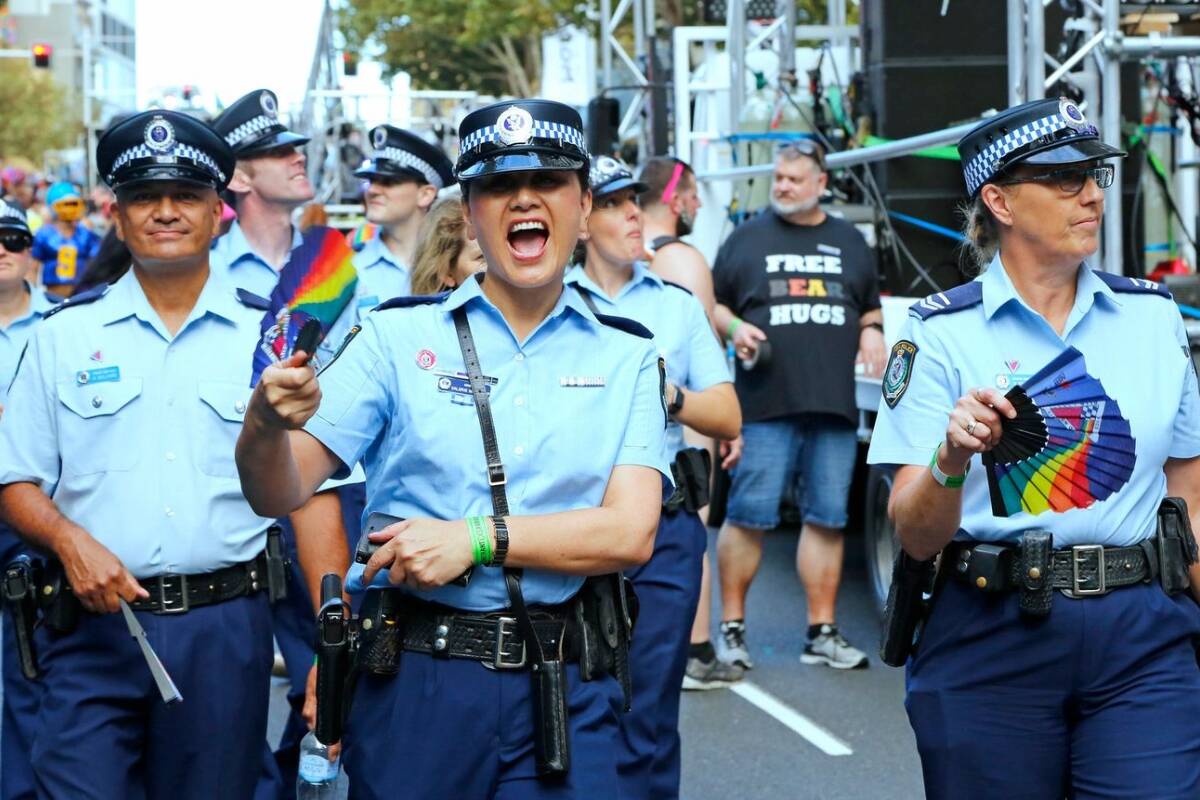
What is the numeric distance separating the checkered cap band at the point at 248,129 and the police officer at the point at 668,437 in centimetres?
157

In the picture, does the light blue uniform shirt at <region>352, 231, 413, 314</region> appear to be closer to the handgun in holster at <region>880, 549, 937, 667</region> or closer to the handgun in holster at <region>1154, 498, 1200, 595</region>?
the handgun in holster at <region>880, 549, 937, 667</region>

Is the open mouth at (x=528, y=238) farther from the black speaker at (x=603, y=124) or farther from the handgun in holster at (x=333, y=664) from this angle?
the black speaker at (x=603, y=124)

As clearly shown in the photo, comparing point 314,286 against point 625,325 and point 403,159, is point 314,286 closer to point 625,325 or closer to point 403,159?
point 625,325

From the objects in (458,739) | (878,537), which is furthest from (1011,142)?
(878,537)

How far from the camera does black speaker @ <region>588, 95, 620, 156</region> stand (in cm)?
1540

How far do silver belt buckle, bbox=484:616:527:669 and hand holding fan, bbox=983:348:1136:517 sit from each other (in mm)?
933

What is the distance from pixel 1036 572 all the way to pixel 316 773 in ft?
5.35

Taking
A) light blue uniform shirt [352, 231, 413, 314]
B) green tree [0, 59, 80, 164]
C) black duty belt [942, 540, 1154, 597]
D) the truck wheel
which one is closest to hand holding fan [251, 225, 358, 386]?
black duty belt [942, 540, 1154, 597]

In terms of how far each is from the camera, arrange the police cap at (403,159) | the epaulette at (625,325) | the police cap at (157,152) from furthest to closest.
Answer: the police cap at (403,159), the police cap at (157,152), the epaulette at (625,325)

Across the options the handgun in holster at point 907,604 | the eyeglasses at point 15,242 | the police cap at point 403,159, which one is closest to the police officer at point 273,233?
the police cap at point 403,159

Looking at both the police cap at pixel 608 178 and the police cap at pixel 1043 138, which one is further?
the police cap at pixel 608 178

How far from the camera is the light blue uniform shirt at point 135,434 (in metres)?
4.45

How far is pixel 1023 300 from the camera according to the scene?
404cm

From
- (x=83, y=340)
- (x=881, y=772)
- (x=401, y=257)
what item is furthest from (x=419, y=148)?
(x=83, y=340)
